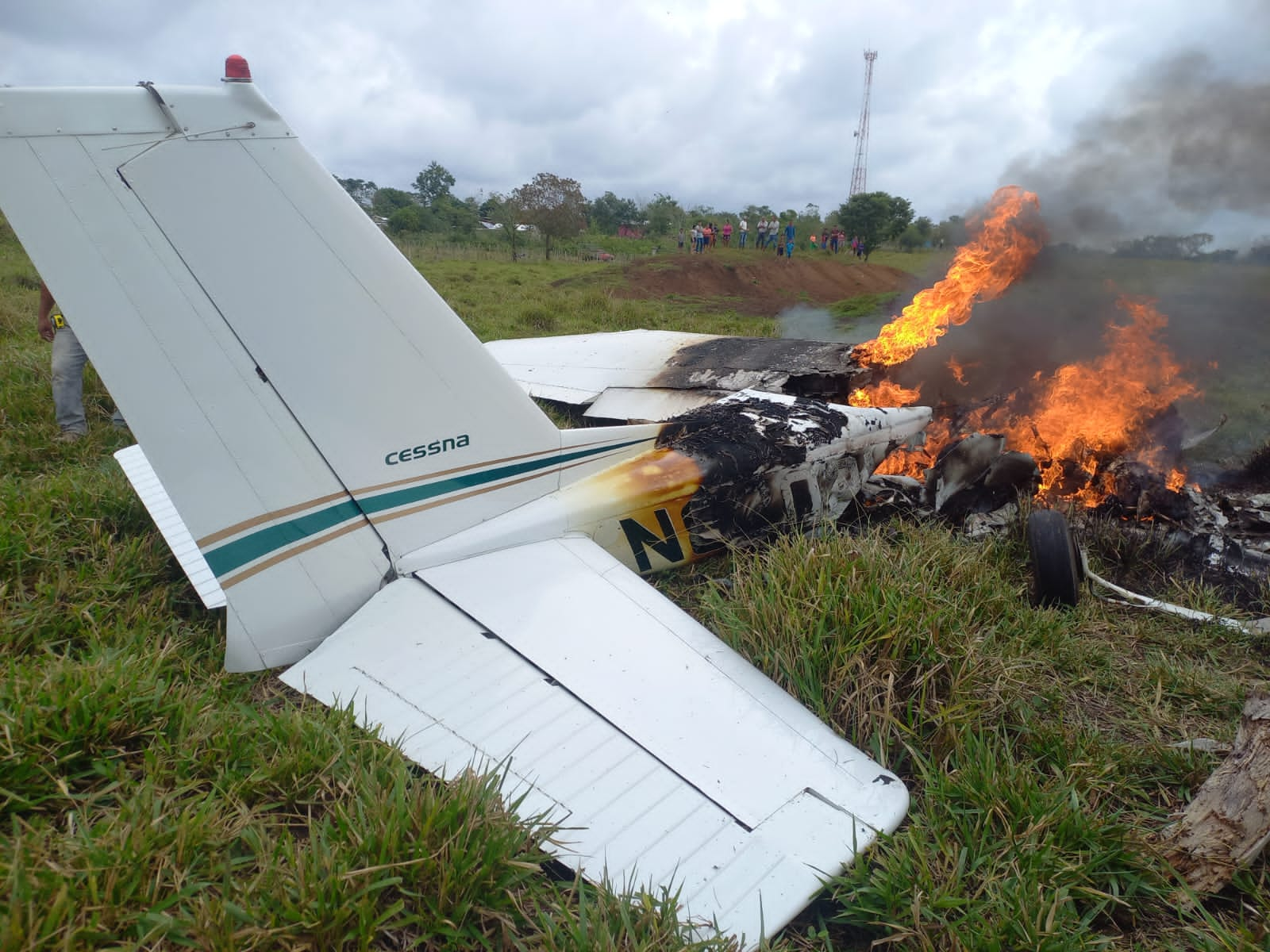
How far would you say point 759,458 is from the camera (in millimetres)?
4211

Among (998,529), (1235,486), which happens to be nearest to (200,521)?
(998,529)

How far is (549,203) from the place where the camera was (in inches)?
1129

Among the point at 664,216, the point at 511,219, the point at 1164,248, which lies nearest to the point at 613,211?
the point at 664,216

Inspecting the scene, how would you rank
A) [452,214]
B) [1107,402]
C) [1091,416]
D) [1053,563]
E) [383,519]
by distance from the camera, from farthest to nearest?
1. [452,214]
2. [1107,402]
3. [1091,416]
4. [1053,563]
5. [383,519]

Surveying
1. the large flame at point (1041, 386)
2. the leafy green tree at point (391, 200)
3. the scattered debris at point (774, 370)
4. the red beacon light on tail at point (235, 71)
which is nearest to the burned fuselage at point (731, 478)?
the large flame at point (1041, 386)

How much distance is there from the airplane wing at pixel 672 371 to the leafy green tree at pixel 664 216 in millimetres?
36280

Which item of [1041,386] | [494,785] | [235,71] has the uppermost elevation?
[235,71]

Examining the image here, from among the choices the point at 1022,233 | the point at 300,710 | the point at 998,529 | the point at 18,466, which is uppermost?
the point at 1022,233

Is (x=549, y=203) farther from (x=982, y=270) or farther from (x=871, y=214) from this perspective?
(x=982, y=270)

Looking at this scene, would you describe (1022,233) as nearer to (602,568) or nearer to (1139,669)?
(1139,669)

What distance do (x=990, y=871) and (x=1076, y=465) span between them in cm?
481

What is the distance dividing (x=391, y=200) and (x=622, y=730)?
51.8 m

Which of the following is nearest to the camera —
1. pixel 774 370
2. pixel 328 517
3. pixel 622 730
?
pixel 622 730

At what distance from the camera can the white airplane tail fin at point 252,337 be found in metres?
2.36
